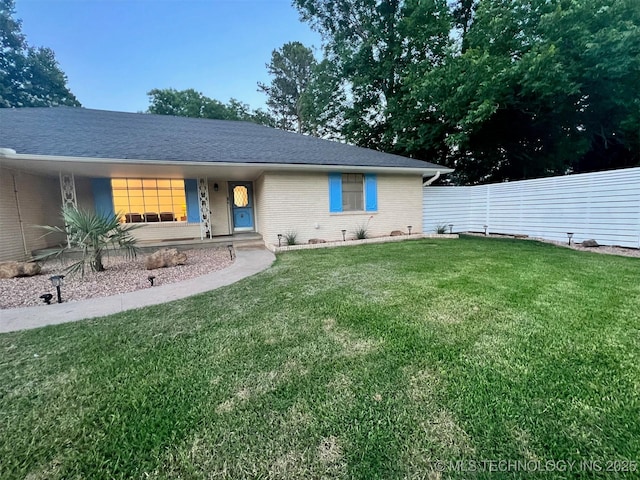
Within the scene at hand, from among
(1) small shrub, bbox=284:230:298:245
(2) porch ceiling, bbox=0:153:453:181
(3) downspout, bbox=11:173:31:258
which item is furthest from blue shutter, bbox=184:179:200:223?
(3) downspout, bbox=11:173:31:258

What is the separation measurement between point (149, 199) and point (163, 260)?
435cm

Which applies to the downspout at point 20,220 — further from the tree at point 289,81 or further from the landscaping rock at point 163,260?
the tree at point 289,81

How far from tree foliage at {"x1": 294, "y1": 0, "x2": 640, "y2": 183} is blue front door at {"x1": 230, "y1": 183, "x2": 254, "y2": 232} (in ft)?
26.3

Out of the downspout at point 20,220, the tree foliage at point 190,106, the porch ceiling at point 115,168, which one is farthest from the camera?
the tree foliage at point 190,106

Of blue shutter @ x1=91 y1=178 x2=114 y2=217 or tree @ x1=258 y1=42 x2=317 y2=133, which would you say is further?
tree @ x1=258 y1=42 x2=317 y2=133

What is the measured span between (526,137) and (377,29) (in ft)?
30.6

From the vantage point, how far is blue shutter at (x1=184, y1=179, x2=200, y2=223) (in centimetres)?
919

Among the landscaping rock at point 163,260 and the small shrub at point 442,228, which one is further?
the small shrub at point 442,228

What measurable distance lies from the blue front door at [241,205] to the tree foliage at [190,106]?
16280 millimetres

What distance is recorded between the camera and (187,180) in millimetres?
9172

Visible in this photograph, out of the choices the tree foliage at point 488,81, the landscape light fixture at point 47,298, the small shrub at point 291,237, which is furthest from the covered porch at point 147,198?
the tree foliage at point 488,81

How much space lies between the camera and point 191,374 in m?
2.11

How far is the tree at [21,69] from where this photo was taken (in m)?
18.3

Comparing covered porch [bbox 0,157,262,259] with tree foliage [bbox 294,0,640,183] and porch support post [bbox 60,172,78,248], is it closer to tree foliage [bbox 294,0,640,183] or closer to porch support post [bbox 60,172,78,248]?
porch support post [bbox 60,172,78,248]
